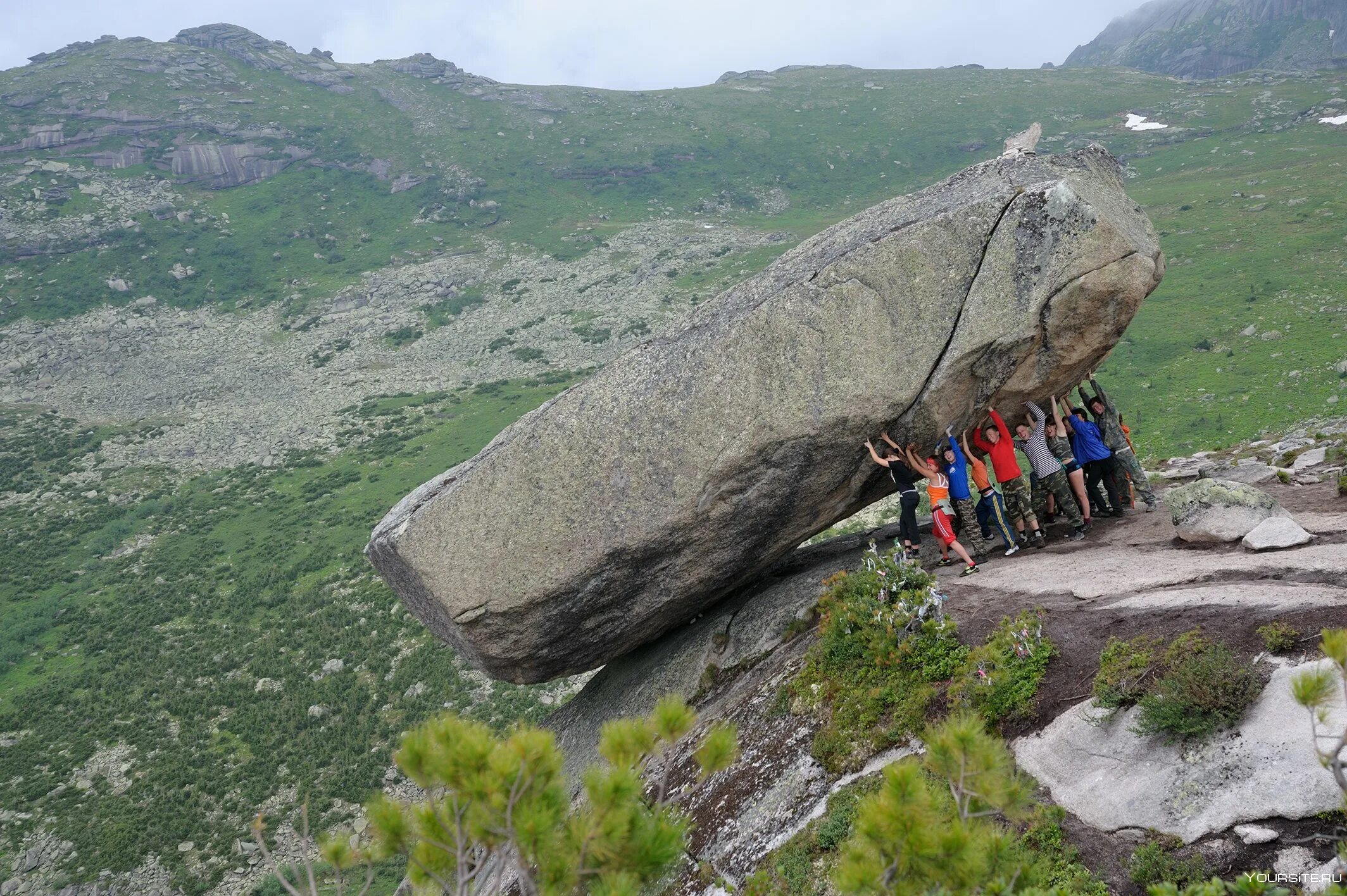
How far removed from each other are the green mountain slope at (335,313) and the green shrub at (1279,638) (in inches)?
1053

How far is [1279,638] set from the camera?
926 cm

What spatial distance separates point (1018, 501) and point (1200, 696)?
376 inches

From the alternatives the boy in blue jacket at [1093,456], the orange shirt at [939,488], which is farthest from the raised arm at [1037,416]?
the orange shirt at [939,488]

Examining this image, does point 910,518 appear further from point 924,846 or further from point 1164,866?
point 924,846

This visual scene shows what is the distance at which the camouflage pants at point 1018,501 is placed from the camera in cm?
1803

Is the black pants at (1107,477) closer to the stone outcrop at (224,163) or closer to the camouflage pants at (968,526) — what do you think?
the camouflage pants at (968,526)

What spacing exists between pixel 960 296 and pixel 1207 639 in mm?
9054

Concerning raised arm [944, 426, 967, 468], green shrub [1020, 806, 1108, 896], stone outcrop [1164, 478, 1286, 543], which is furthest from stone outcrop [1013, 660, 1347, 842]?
raised arm [944, 426, 967, 468]

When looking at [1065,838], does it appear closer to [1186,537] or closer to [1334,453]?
[1186,537]

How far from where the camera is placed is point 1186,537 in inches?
589

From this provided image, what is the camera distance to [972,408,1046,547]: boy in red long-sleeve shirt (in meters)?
17.8

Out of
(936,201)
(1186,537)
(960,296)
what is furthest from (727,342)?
(1186,537)

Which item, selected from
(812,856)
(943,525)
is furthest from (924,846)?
(943,525)

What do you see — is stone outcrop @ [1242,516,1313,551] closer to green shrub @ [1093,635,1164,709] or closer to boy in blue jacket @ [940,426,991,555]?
green shrub @ [1093,635,1164,709]
